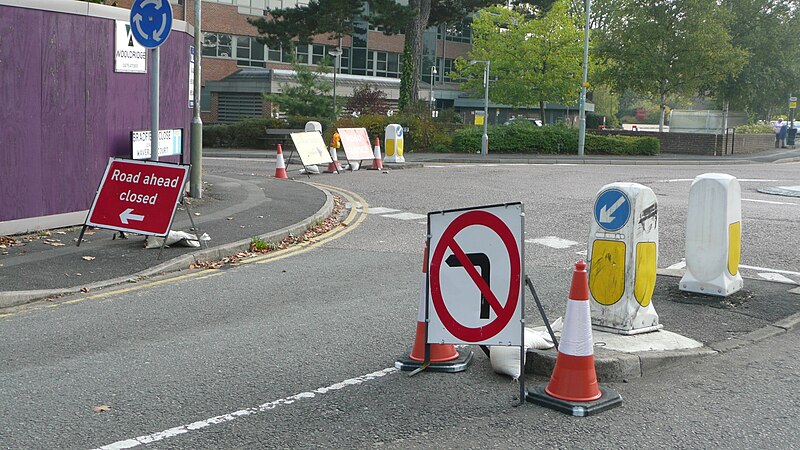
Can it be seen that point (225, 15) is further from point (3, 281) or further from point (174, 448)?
point (174, 448)

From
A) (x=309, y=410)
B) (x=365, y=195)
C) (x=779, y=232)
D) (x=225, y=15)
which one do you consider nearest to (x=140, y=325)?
(x=309, y=410)

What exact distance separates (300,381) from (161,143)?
→ 9385 mm

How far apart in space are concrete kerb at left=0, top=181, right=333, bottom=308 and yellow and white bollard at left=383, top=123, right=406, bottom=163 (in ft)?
42.9

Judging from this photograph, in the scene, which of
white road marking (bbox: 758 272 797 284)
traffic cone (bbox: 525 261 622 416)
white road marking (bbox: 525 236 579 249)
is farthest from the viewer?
white road marking (bbox: 525 236 579 249)

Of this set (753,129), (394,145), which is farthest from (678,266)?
(753,129)

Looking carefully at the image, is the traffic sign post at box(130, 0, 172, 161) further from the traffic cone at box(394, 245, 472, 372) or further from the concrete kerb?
the traffic cone at box(394, 245, 472, 372)

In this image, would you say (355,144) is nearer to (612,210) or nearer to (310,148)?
(310,148)

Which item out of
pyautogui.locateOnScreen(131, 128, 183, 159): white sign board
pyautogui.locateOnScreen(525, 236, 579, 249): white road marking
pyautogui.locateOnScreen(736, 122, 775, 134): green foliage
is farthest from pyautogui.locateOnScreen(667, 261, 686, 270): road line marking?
pyautogui.locateOnScreen(736, 122, 775, 134): green foliage

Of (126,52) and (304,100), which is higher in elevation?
(304,100)

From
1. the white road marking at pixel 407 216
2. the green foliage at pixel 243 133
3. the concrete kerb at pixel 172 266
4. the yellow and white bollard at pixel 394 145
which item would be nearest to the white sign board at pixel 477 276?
the concrete kerb at pixel 172 266

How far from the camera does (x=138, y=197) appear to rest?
1072 cm

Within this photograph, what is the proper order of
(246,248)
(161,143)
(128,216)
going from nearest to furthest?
(128,216) → (246,248) → (161,143)

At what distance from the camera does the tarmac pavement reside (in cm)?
663

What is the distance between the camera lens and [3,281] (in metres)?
8.79
